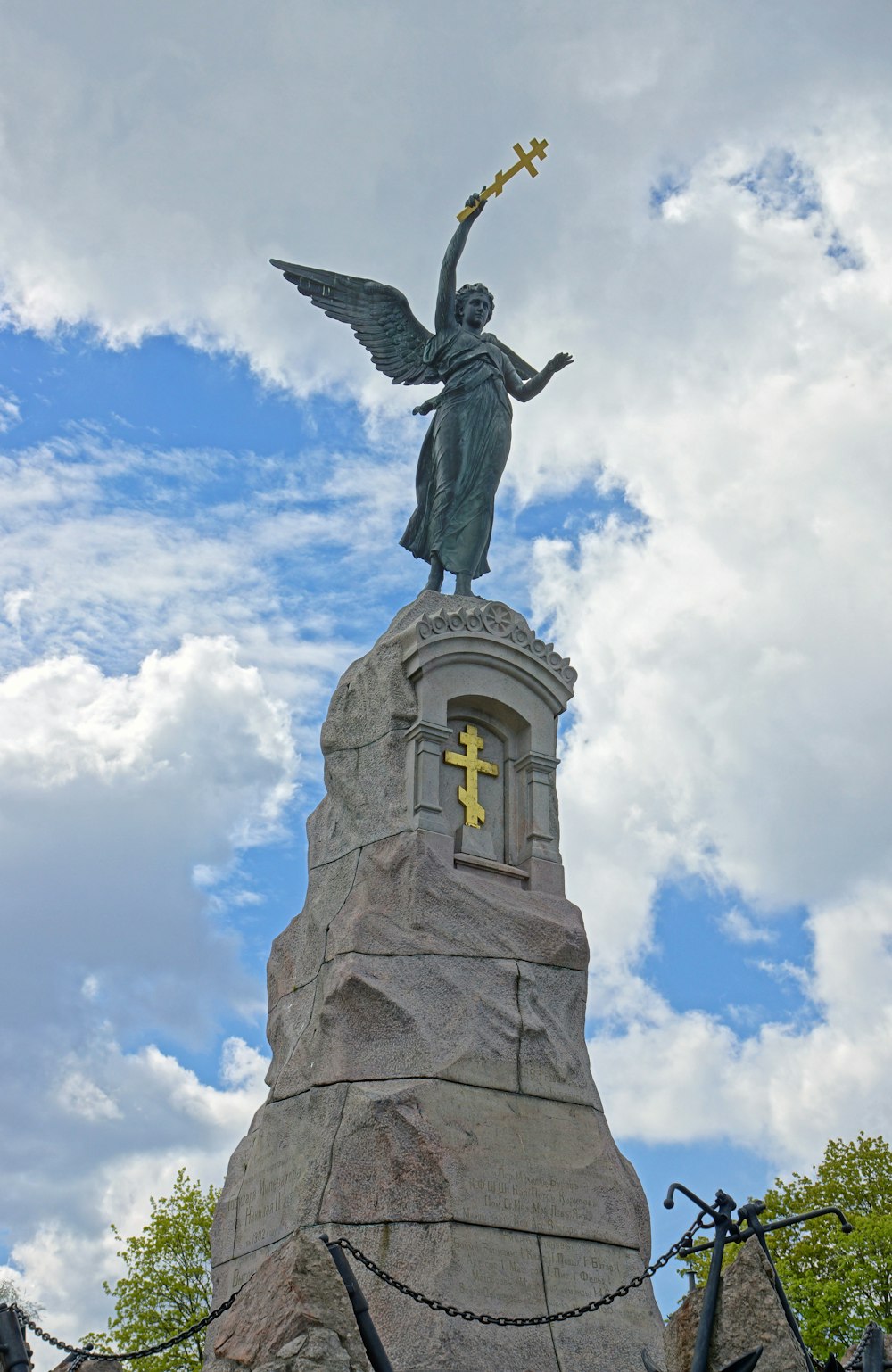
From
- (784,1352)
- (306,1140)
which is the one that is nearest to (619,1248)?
(306,1140)

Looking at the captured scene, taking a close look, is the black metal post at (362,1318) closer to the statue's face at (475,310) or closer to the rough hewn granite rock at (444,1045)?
the rough hewn granite rock at (444,1045)

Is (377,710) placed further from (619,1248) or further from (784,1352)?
(784,1352)

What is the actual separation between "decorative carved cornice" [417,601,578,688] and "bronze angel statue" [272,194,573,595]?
1081mm

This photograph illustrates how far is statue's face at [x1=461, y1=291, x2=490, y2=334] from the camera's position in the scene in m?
14.9

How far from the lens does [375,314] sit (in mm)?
15578

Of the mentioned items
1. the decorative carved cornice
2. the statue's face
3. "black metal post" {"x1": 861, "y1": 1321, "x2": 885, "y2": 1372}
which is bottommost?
"black metal post" {"x1": 861, "y1": 1321, "x2": 885, "y2": 1372}

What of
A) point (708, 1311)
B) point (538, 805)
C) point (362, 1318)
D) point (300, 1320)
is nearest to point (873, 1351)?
point (708, 1311)

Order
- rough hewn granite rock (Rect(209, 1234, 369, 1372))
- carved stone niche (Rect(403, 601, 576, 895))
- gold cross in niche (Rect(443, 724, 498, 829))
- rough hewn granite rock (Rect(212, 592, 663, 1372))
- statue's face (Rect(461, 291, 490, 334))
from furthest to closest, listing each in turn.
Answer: statue's face (Rect(461, 291, 490, 334)) < gold cross in niche (Rect(443, 724, 498, 829)) < carved stone niche (Rect(403, 601, 576, 895)) < rough hewn granite rock (Rect(212, 592, 663, 1372)) < rough hewn granite rock (Rect(209, 1234, 369, 1372))

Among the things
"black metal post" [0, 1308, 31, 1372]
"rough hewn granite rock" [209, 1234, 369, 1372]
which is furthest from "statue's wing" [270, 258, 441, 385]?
"black metal post" [0, 1308, 31, 1372]

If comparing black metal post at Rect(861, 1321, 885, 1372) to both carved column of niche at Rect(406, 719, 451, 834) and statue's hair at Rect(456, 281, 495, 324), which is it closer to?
carved column of niche at Rect(406, 719, 451, 834)

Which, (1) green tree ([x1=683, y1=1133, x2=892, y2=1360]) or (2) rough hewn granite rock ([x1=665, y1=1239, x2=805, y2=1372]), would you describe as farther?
(1) green tree ([x1=683, y1=1133, x2=892, y2=1360])

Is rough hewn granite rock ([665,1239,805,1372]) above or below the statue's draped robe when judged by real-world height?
below

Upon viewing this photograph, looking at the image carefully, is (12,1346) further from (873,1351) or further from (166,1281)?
(166,1281)

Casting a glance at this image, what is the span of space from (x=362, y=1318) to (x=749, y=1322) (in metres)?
1.86
